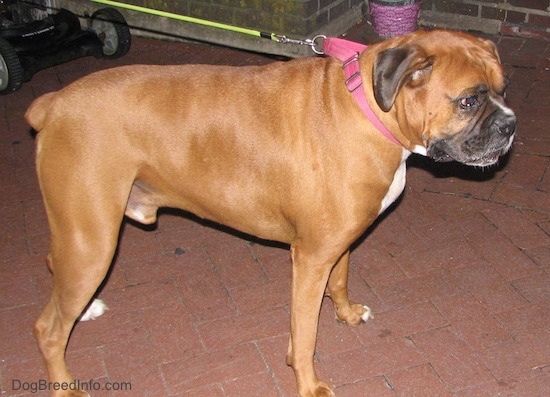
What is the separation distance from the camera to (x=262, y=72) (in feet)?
11.8

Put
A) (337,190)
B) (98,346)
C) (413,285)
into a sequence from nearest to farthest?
1. (337,190)
2. (98,346)
3. (413,285)

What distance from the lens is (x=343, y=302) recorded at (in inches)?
168

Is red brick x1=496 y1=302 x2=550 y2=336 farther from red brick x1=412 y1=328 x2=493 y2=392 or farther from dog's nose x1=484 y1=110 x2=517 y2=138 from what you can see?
dog's nose x1=484 y1=110 x2=517 y2=138

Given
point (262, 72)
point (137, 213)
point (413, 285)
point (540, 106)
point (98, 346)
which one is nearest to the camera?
point (262, 72)

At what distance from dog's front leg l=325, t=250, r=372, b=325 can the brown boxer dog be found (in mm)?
564

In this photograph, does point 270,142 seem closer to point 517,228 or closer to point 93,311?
point 93,311

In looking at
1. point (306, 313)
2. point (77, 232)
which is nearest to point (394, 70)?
point (306, 313)

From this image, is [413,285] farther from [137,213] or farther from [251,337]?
[137,213]

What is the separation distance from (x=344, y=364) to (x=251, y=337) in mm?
564

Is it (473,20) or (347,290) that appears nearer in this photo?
(347,290)

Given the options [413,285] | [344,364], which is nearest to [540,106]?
[413,285]

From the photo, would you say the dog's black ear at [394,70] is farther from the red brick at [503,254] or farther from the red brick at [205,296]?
the red brick at [503,254]

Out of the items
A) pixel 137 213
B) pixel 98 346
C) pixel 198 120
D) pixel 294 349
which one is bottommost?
pixel 98 346

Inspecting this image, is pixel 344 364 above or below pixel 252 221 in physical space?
below
